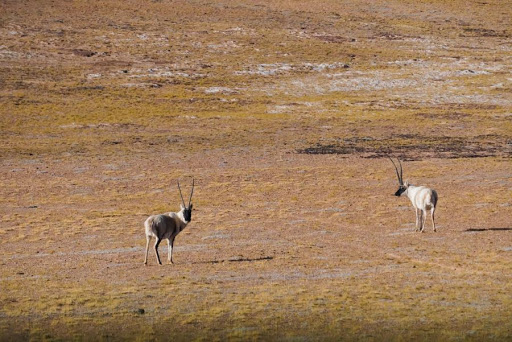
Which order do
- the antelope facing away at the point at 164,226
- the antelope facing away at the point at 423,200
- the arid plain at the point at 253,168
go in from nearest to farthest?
the arid plain at the point at 253,168
the antelope facing away at the point at 164,226
the antelope facing away at the point at 423,200

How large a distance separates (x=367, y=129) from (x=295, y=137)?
7.72 metres

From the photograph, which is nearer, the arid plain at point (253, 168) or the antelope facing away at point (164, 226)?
the arid plain at point (253, 168)

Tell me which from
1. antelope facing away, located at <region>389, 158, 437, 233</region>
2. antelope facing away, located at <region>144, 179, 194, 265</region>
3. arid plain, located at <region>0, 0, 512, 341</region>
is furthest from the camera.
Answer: antelope facing away, located at <region>389, 158, 437, 233</region>

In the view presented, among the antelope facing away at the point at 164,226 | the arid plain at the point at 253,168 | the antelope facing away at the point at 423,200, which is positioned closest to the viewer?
the arid plain at the point at 253,168

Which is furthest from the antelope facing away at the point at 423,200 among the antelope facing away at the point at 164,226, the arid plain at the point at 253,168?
the antelope facing away at the point at 164,226

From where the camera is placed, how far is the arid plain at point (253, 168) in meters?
18.5

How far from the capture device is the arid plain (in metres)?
18.5

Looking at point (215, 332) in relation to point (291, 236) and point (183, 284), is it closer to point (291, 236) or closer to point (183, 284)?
point (183, 284)

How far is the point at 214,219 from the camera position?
3397 cm

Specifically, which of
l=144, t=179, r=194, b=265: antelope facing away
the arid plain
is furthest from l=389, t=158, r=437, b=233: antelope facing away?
l=144, t=179, r=194, b=265: antelope facing away

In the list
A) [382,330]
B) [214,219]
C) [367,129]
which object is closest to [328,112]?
[367,129]

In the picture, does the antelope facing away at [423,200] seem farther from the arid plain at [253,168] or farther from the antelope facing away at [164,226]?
the antelope facing away at [164,226]

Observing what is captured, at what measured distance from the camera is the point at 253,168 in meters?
48.6

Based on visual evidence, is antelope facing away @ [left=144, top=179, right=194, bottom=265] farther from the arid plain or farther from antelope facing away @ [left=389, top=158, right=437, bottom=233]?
antelope facing away @ [left=389, top=158, right=437, bottom=233]
